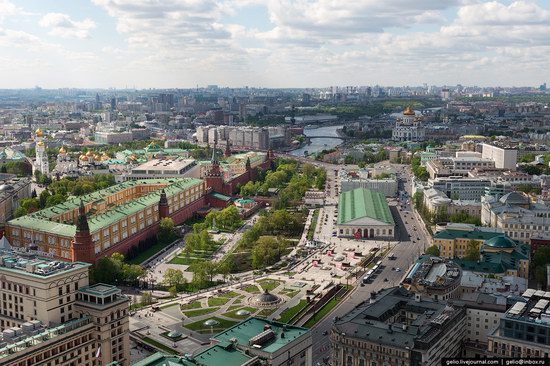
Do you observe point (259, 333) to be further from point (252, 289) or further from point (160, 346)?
point (252, 289)

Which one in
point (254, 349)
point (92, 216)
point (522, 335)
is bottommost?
point (522, 335)

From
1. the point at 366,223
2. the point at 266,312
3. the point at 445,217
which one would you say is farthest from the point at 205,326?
the point at 445,217

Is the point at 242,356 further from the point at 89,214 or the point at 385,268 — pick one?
the point at 89,214

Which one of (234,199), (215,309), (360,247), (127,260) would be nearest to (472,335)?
(215,309)

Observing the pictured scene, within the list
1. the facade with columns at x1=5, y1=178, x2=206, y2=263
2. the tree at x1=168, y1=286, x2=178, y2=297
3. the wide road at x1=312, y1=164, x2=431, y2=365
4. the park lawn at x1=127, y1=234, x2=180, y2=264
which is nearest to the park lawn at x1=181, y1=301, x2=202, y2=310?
the tree at x1=168, y1=286, x2=178, y2=297

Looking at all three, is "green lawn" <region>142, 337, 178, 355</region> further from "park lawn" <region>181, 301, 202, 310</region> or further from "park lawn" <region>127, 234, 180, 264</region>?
"park lawn" <region>127, 234, 180, 264</region>
